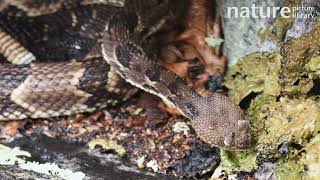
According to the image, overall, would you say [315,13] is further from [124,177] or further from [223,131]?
[124,177]

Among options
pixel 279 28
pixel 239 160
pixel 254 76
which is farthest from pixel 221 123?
pixel 279 28

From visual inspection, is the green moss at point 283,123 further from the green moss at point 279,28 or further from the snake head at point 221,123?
the green moss at point 279,28

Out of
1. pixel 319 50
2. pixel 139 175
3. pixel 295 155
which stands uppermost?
pixel 319 50

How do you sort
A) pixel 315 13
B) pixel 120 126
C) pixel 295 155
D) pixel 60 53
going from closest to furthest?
1. pixel 295 155
2. pixel 315 13
3. pixel 120 126
4. pixel 60 53

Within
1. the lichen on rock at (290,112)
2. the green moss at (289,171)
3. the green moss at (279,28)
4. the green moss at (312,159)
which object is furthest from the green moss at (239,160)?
the green moss at (279,28)

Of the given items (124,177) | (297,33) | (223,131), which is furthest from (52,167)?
(297,33)

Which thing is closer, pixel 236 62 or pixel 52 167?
pixel 52 167

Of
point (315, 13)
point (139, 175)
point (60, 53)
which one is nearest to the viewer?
point (315, 13)

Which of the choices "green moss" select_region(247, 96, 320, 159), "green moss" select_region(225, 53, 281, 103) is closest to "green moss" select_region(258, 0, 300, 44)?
"green moss" select_region(225, 53, 281, 103)

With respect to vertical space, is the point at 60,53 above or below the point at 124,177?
above
